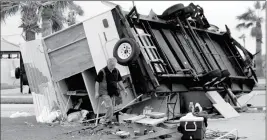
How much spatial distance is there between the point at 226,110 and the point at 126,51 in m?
3.33

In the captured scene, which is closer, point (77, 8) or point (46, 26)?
point (46, 26)

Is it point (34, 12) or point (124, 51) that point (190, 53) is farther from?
point (34, 12)

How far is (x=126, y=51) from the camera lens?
8.35m

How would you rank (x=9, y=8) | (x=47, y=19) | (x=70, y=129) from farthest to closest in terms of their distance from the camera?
(x=47, y=19)
(x=9, y=8)
(x=70, y=129)

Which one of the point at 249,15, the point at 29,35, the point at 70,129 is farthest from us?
the point at 249,15

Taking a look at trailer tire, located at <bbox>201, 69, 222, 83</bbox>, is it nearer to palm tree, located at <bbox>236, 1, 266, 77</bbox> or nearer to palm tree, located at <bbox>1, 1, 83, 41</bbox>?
palm tree, located at <bbox>1, 1, 83, 41</bbox>

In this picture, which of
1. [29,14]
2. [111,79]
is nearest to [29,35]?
[29,14]

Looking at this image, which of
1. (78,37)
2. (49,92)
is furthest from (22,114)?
(78,37)

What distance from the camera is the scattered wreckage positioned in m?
8.59

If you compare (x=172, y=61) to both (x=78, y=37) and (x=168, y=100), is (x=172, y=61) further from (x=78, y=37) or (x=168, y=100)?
(x=78, y=37)

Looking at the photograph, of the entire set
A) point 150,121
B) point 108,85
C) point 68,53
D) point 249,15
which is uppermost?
point 249,15

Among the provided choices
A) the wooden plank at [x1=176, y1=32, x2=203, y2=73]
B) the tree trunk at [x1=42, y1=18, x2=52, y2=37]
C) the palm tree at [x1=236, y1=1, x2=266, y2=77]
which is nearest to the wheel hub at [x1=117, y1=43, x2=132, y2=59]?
the wooden plank at [x1=176, y1=32, x2=203, y2=73]

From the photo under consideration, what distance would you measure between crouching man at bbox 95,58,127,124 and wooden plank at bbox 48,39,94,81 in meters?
0.94

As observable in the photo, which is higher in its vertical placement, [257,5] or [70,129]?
[257,5]
